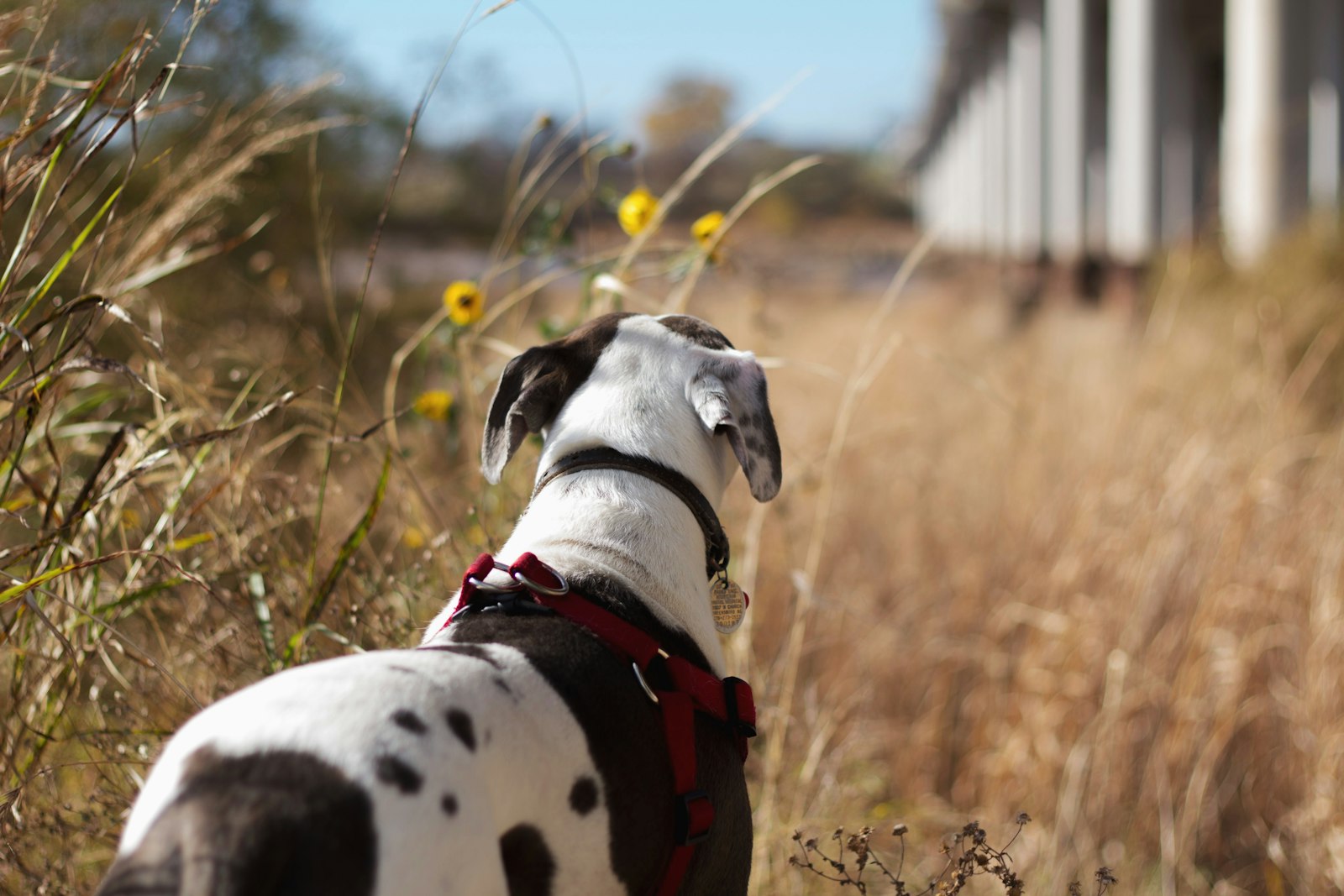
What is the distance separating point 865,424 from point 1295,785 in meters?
2.92

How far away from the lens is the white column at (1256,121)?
8.09m

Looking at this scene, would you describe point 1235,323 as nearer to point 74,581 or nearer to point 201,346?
point 201,346

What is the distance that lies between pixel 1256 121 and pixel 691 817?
904cm

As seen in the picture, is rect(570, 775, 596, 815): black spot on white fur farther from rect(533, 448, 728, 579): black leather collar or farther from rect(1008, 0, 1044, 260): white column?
rect(1008, 0, 1044, 260): white column

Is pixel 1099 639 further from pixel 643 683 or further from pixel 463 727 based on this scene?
pixel 463 727

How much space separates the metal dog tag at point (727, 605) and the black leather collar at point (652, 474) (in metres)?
0.10

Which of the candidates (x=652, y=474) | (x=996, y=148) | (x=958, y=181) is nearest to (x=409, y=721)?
(x=652, y=474)

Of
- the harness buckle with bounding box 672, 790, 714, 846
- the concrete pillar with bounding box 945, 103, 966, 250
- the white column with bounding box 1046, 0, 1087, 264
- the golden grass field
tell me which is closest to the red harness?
the harness buckle with bounding box 672, 790, 714, 846

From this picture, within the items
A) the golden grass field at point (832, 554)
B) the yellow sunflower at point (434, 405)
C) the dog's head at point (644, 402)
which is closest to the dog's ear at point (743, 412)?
the dog's head at point (644, 402)

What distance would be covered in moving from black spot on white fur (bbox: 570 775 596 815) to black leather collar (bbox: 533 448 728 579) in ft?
1.70

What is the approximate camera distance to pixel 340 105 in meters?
7.07

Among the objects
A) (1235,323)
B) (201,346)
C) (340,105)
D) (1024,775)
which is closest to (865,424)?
(1235,323)

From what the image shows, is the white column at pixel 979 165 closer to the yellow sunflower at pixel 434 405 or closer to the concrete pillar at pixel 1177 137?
the concrete pillar at pixel 1177 137

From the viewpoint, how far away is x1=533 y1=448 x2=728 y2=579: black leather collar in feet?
5.41
